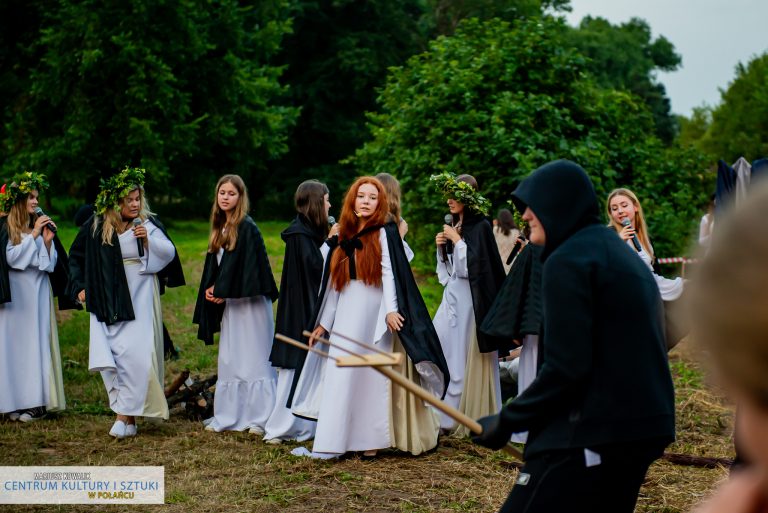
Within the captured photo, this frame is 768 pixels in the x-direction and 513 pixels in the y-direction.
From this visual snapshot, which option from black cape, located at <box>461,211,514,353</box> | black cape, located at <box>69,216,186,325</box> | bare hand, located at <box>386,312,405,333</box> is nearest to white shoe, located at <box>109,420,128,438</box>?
black cape, located at <box>69,216,186,325</box>

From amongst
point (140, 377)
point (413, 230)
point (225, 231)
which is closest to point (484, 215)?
point (225, 231)

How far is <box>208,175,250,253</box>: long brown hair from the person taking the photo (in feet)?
31.1

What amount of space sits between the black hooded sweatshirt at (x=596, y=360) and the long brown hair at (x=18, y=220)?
26.0 feet

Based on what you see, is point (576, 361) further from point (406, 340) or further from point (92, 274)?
point (92, 274)

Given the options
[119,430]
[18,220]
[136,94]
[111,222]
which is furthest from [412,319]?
[136,94]

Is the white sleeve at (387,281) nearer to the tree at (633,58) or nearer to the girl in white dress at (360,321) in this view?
the girl in white dress at (360,321)

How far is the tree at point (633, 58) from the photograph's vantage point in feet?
199

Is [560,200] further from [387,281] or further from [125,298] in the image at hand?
[125,298]

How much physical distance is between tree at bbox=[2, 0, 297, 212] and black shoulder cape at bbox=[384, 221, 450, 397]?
815 inches

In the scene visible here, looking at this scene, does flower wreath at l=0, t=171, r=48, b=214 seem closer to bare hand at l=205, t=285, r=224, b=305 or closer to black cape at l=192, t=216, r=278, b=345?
black cape at l=192, t=216, r=278, b=345

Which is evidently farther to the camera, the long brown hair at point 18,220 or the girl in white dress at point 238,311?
the long brown hair at point 18,220

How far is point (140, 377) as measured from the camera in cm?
916

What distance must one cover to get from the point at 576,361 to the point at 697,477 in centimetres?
448

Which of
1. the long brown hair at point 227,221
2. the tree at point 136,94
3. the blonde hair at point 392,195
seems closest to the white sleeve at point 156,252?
the long brown hair at point 227,221
